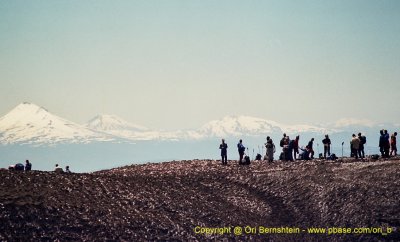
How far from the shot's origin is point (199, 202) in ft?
138

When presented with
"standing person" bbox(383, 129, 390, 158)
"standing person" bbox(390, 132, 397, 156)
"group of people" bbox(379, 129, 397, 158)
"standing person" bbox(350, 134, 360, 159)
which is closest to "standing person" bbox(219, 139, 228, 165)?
"standing person" bbox(350, 134, 360, 159)

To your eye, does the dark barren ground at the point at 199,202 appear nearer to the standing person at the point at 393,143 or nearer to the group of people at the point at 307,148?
the group of people at the point at 307,148

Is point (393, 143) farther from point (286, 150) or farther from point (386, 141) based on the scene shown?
point (286, 150)

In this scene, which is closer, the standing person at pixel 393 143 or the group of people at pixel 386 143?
the group of people at pixel 386 143

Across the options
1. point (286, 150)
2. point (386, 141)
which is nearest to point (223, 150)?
point (286, 150)

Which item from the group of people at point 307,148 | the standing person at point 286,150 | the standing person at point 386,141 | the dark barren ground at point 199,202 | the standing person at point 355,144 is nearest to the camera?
the dark barren ground at point 199,202

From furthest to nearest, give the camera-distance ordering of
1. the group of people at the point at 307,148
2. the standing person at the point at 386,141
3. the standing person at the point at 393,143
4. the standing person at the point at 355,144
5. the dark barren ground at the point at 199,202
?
the standing person at the point at 355,144 < the group of people at the point at 307,148 < the standing person at the point at 393,143 < the standing person at the point at 386,141 < the dark barren ground at the point at 199,202

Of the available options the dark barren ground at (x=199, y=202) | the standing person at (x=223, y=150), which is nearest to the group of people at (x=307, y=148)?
the standing person at (x=223, y=150)

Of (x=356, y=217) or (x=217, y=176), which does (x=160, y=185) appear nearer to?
(x=217, y=176)

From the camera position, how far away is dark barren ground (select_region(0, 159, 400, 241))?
3478cm

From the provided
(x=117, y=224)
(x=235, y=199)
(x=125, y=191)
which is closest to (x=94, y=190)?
(x=125, y=191)

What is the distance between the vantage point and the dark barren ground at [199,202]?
3478cm

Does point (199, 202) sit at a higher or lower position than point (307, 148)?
lower

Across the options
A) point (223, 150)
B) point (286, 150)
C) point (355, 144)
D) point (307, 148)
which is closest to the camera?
point (355, 144)
